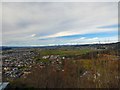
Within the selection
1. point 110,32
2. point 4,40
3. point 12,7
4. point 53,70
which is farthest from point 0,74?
point 110,32

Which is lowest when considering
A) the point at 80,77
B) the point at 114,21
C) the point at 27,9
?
the point at 80,77

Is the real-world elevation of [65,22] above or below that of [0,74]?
above

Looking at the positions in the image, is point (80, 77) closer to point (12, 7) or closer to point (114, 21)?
point (114, 21)

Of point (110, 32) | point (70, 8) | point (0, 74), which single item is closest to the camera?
point (0, 74)

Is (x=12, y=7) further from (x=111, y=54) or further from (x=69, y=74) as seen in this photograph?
(x=111, y=54)

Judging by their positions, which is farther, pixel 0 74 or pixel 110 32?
pixel 110 32

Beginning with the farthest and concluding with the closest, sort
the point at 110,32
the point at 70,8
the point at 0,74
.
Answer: the point at 110,32 < the point at 70,8 < the point at 0,74

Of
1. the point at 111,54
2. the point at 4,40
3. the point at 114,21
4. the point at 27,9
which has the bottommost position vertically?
the point at 111,54

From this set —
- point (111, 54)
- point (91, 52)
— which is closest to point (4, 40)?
point (91, 52)

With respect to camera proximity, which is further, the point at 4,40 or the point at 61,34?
the point at 61,34
